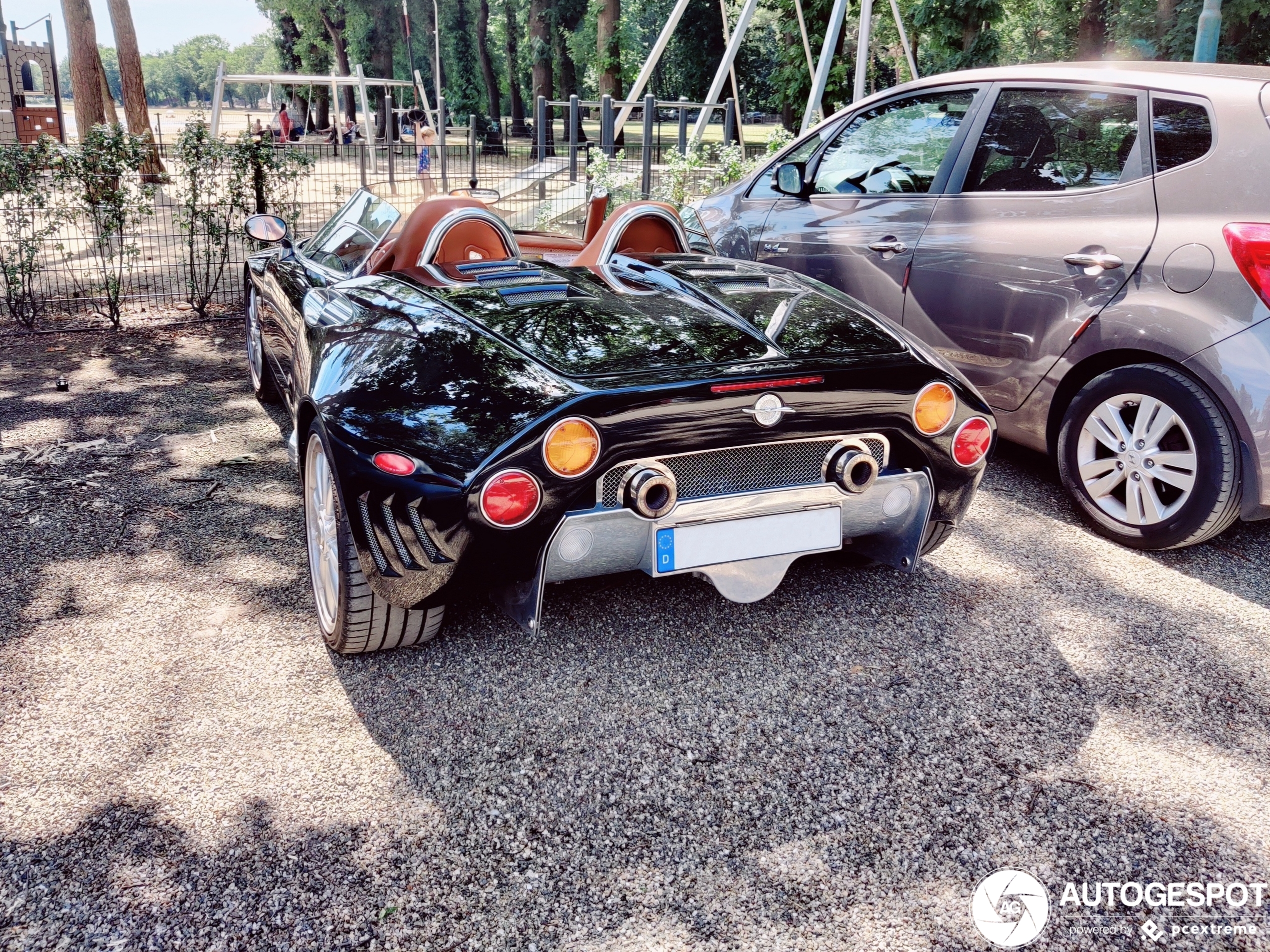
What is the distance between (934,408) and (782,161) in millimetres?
3090

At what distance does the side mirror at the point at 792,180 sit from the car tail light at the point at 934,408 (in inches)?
106

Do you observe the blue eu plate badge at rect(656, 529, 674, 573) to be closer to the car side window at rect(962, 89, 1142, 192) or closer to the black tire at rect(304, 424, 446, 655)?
the black tire at rect(304, 424, 446, 655)

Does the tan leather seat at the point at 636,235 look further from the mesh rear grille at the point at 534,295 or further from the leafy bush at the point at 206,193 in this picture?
the leafy bush at the point at 206,193

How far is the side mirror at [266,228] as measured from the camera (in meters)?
4.80

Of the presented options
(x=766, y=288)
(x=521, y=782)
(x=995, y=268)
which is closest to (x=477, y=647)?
(x=521, y=782)

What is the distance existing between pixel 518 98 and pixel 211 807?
162 ft

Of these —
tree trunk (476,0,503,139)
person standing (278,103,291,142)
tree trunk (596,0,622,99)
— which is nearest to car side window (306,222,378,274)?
tree trunk (596,0,622,99)

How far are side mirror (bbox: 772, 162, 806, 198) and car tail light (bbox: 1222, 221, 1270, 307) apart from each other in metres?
2.33

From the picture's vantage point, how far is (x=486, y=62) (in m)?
43.0

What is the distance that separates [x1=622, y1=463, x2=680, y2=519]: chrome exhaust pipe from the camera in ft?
9.19

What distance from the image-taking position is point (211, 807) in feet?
8.19

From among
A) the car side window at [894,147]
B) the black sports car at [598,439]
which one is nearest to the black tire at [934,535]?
the black sports car at [598,439]

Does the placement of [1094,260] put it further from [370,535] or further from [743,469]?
[370,535]
